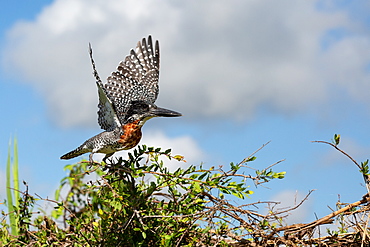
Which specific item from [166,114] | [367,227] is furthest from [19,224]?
[367,227]

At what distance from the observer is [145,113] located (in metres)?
4.18

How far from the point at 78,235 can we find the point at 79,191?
3.64 feet

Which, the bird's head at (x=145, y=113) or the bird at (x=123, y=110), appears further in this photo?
the bird's head at (x=145, y=113)

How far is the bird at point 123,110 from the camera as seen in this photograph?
13.2 ft

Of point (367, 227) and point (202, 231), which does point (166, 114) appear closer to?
point (202, 231)

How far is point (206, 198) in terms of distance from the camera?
346 cm

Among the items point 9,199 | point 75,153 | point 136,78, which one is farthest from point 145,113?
point 9,199

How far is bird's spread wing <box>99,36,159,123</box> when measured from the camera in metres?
5.09

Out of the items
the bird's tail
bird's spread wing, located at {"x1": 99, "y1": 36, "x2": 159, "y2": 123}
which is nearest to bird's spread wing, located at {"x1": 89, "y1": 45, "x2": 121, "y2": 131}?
the bird's tail

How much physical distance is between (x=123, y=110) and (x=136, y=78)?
0.60 metres

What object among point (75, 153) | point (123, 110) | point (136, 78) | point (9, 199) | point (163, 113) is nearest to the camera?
point (163, 113)

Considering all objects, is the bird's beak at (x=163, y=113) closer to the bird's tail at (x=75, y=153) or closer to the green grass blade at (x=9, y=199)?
the bird's tail at (x=75, y=153)

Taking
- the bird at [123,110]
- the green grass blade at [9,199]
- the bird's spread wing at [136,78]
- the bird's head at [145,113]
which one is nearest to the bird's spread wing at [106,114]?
the bird at [123,110]

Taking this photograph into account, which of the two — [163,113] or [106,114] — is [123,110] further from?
[163,113]
